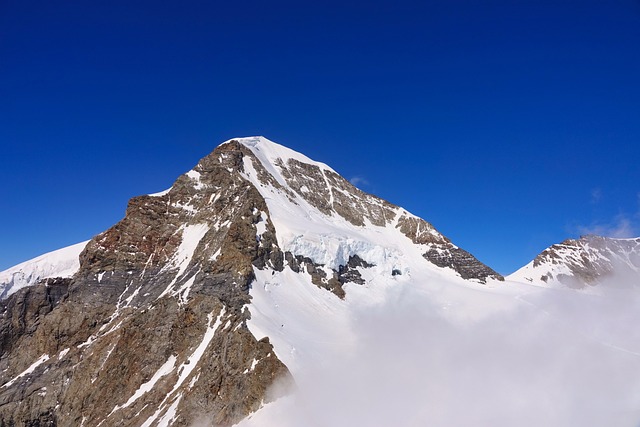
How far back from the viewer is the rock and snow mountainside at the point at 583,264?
466 ft

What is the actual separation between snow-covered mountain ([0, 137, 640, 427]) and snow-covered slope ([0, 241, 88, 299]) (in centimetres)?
1370

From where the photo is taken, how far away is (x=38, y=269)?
9450 cm

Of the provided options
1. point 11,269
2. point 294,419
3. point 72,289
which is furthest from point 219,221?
point 11,269

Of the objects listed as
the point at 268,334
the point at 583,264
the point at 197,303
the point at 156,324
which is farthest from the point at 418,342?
the point at 583,264

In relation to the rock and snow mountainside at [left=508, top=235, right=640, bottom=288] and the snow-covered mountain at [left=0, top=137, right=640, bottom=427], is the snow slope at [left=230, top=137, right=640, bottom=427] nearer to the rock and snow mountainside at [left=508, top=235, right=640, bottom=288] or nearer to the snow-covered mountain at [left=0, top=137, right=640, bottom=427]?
the snow-covered mountain at [left=0, top=137, right=640, bottom=427]

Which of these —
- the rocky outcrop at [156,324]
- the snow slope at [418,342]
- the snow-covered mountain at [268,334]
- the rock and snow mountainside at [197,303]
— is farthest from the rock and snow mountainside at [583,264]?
the rocky outcrop at [156,324]

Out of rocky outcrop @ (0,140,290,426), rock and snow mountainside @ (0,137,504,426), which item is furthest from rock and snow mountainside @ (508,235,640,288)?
rocky outcrop @ (0,140,290,426)

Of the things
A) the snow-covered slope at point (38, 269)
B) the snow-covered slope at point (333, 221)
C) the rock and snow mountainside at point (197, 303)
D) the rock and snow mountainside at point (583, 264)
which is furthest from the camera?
the rock and snow mountainside at point (583, 264)

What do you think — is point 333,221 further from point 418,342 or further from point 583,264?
point 583,264

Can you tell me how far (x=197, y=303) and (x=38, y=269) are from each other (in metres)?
58.5

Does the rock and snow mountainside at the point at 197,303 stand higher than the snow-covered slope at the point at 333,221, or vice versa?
the snow-covered slope at the point at 333,221

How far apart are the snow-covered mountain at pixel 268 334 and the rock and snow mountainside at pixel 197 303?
0.25 m

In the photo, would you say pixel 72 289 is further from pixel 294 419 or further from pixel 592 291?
pixel 592 291

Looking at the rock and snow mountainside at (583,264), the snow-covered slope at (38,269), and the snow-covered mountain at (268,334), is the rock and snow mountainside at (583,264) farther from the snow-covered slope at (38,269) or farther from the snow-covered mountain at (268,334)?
the snow-covered slope at (38,269)
